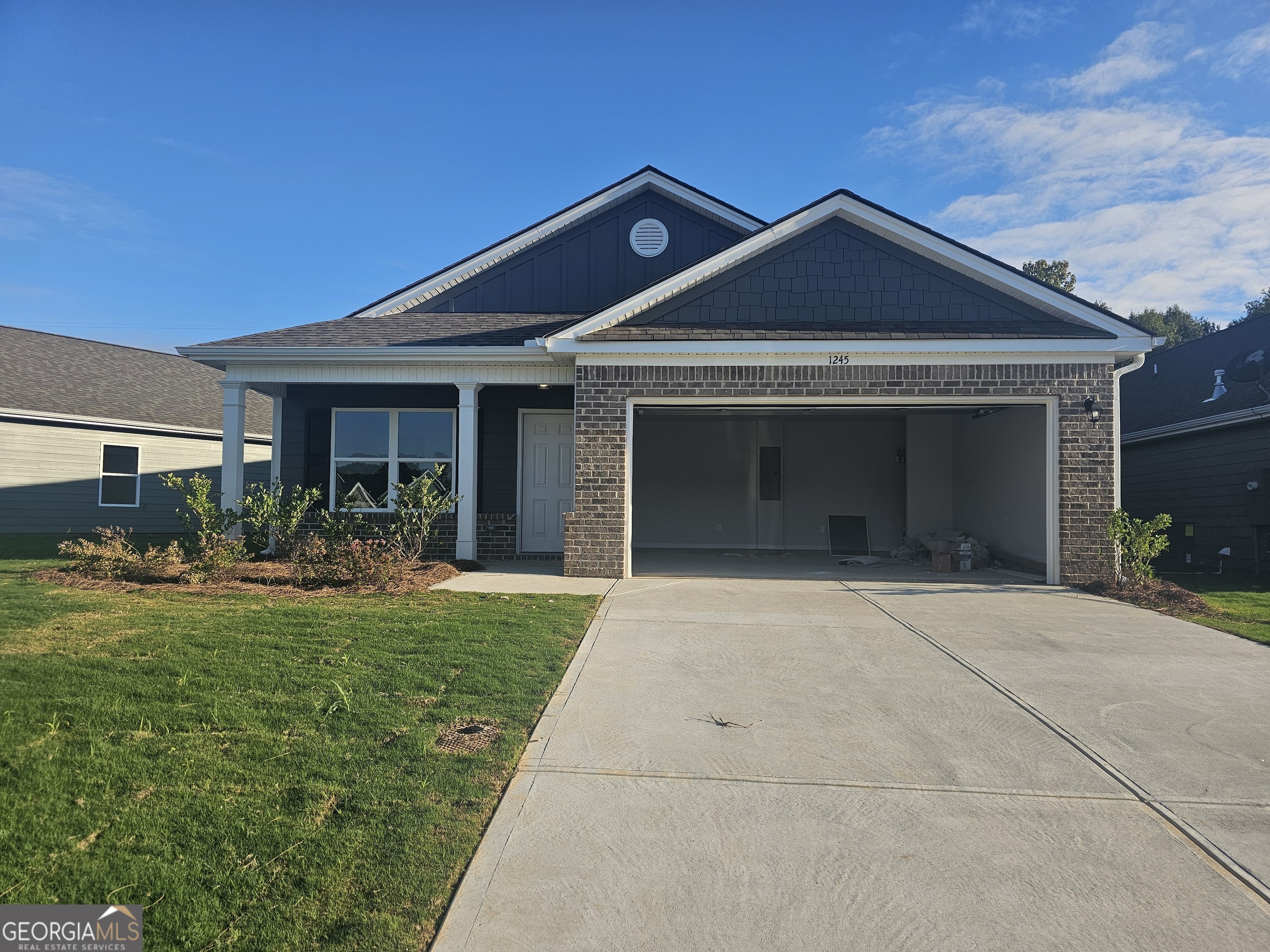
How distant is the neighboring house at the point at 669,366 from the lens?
32.9 ft

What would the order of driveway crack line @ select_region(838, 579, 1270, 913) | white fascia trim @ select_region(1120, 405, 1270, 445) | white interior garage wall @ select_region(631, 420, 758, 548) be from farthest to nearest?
white interior garage wall @ select_region(631, 420, 758, 548) < white fascia trim @ select_region(1120, 405, 1270, 445) < driveway crack line @ select_region(838, 579, 1270, 913)

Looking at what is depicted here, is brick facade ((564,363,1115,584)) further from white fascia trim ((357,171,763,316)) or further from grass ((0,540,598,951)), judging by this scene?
white fascia trim ((357,171,763,316))

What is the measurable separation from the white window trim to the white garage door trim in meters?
3.67

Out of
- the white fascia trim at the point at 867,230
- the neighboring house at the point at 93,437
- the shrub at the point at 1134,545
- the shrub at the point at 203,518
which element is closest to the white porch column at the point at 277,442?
the neighboring house at the point at 93,437

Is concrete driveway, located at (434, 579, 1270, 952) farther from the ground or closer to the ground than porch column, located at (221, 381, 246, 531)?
A: closer to the ground

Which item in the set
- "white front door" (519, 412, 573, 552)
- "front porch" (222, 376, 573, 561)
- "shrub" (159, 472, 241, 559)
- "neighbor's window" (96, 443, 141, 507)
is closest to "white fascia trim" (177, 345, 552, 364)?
"front porch" (222, 376, 573, 561)

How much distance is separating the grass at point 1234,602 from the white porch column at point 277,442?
1296 centimetres

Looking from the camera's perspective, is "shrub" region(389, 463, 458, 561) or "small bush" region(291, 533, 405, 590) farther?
"shrub" region(389, 463, 458, 561)

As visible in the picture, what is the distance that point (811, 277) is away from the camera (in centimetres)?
1059

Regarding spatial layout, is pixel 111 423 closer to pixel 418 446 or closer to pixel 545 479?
pixel 418 446

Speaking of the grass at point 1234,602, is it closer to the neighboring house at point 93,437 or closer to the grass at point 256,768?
the grass at point 256,768

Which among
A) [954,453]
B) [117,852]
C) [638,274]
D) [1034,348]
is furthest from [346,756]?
[954,453]

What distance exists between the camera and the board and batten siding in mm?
15406

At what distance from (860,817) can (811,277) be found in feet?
28.2
